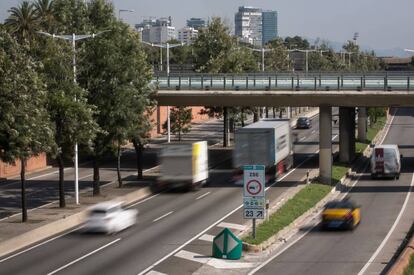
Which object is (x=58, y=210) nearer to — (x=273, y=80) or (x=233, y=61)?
(x=273, y=80)

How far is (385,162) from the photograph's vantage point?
63875 millimetres

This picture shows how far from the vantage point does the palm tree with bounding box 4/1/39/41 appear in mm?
73812

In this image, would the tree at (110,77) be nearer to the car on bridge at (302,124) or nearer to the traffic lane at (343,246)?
the traffic lane at (343,246)

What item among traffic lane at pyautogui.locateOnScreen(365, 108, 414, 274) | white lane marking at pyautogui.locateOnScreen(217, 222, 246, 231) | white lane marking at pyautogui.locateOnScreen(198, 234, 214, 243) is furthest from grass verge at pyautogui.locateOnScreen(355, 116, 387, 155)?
white lane marking at pyautogui.locateOnScreen(198, 234, 214, 243)

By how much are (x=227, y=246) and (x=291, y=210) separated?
44.0ft

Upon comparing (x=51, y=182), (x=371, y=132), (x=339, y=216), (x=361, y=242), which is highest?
(x=371, y=132)

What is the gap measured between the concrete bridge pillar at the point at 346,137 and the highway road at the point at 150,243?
2193 centimetres

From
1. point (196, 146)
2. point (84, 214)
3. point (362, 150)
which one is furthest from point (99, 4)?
point (362, 150)

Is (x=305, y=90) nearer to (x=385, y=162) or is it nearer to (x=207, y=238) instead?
(x=385, y=162)

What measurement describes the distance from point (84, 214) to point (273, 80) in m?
24.5

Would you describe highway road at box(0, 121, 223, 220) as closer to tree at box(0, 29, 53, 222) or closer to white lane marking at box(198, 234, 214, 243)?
tree at box(0, 29, 53, 222)

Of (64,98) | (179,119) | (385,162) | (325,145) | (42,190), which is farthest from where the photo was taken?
(179,119)

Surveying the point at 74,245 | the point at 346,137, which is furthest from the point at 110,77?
the point at 346,137

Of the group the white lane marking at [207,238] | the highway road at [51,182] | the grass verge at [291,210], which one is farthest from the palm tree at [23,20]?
the white lane marking at [207,238]
